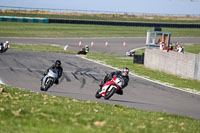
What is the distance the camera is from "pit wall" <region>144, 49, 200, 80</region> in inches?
1024

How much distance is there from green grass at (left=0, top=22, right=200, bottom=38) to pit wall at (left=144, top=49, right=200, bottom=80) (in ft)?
90.4

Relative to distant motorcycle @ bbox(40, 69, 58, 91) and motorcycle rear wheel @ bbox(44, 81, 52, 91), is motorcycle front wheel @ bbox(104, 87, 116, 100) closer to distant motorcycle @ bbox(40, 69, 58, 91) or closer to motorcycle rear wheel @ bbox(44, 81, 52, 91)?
distant motorcycle @ bbox(40, 69, 58, 91)

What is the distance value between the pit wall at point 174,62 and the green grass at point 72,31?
90.4 ft

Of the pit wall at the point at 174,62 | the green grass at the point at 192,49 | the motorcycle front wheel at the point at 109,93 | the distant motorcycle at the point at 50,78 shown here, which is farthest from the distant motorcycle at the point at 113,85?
the green grass at the point at 192,49

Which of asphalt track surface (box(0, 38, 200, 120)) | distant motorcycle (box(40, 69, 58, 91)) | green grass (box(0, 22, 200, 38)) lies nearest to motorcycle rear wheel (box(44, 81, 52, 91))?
distant motorcycle (box(40, 69, 58, 91))

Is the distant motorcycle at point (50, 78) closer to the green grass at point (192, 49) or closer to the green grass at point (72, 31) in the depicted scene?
the green grass at point (192, 49)

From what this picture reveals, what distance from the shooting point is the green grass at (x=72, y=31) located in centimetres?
5953

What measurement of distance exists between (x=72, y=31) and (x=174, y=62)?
3780cm

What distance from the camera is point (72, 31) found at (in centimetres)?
6494

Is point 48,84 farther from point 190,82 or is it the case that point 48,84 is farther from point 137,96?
point 190,82

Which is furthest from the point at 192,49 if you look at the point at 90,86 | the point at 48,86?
the point at 48,86

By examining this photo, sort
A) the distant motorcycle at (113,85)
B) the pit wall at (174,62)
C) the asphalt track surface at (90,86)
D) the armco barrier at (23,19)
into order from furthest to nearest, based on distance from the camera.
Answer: the armco barrier at (23,19)
the pit wall at (174,62)
the asphalt track surface at (90,86)
the distant motorcycle at (113,85)

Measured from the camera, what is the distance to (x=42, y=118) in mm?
8758

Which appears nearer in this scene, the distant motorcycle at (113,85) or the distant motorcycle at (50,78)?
the distant motorcycle at (113,85)
